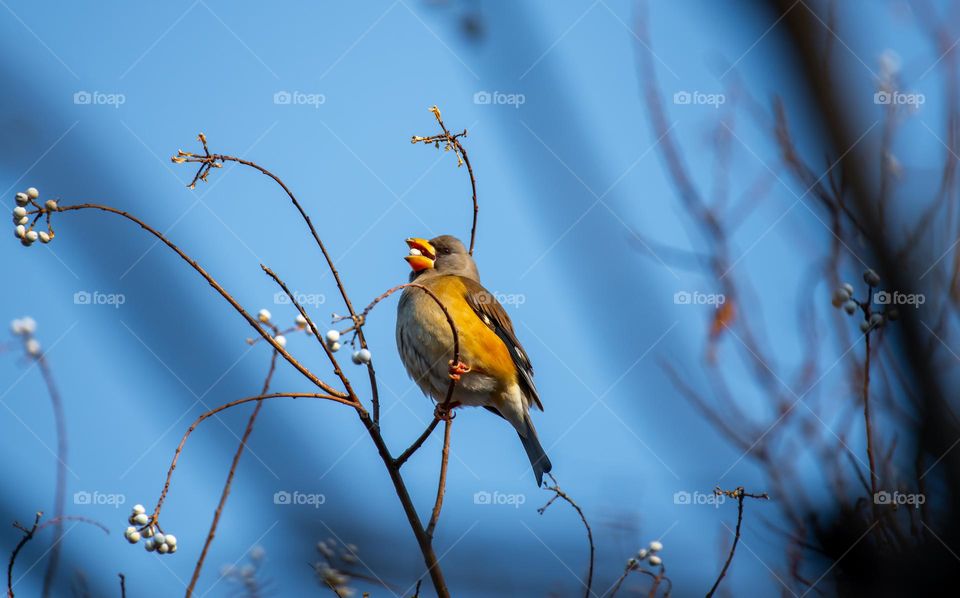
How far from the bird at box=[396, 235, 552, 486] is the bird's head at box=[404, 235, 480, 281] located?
1.24 ft

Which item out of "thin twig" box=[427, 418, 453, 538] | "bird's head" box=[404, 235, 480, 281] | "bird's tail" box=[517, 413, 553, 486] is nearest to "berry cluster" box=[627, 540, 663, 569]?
"thin twig" box=[427, 418, 453, 538]

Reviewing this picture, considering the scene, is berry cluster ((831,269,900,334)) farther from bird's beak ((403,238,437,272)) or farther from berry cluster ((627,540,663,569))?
bird's beak ((403,238,437,272))

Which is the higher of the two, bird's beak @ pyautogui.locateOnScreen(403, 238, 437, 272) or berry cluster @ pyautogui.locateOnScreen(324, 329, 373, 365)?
bird's beak @ pyautogui.locateOnScreen(403, 238, 437, 272)

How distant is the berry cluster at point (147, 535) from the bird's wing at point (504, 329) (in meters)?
2.94

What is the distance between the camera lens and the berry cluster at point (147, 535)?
2.98 metres

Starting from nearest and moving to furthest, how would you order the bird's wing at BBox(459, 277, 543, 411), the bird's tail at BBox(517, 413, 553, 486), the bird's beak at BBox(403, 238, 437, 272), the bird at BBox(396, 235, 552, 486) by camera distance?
the bird at BBox(396, 235, 552, 486)
the bird's tail at BBox(517, 413, 553, 486)
the bird's wing at BBox(459, 277, 543, 411)
the bird's beak at BBox(403, 238, 437, 272)

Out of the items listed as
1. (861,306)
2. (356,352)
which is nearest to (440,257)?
(356,352)

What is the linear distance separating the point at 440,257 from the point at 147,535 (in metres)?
3.95

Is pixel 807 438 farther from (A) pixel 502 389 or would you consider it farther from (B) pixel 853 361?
(A) pixel 502 389

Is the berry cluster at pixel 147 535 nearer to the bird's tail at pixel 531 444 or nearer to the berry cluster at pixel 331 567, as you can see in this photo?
the berry cluster at pixel 331 567

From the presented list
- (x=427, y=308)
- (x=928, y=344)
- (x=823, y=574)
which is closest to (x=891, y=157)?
(x=928, y=344)

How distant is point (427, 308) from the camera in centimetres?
542

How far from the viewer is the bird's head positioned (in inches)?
256

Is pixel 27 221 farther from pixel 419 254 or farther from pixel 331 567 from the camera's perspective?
pixel 419 254
